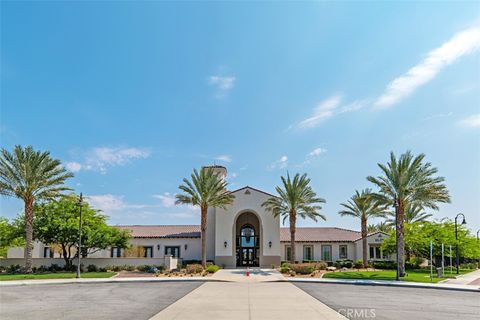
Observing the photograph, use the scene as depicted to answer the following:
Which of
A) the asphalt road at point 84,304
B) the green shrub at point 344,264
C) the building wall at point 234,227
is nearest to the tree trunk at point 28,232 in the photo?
the asphalt road at point 84,304

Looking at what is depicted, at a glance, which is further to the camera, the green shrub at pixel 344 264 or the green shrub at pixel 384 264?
the green shrub at pixel 344 264

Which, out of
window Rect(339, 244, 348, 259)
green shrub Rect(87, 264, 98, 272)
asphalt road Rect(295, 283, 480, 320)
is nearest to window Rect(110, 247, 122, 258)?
green shrub Rect(87, 264, 98, 272)

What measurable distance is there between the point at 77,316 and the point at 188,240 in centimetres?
3123

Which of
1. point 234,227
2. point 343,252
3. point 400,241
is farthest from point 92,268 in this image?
point 343,252

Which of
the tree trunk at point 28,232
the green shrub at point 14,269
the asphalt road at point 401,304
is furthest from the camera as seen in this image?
the green shrub at point 14,269

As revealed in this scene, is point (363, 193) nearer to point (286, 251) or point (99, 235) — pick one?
point (286, 251)

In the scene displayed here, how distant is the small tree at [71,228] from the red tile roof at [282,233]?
6.72 metres

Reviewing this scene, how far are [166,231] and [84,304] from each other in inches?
1200

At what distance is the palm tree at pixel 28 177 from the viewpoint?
108 ft

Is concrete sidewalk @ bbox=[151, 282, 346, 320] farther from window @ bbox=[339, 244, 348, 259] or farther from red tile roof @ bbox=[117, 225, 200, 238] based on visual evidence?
window @ bbox=[339, 244, 348, 259]

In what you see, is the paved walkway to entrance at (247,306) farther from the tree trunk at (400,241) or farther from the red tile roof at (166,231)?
the red tile roof at (166,231)

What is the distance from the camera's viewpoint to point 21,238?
38.8 metres

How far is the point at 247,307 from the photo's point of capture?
15.6m

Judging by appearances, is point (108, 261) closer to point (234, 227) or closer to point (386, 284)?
point (234, 227)
